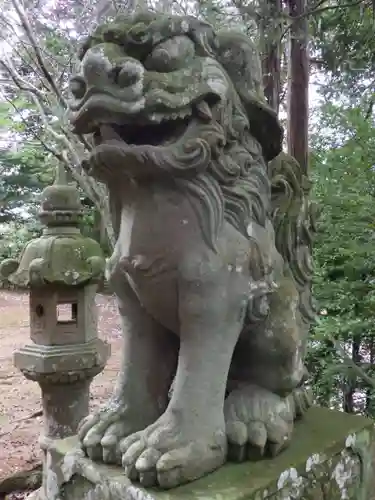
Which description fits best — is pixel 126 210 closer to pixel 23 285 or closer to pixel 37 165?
pixel 23 285

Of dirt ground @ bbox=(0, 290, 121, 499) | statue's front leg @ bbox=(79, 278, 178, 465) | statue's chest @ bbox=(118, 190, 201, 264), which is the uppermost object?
statue's chest @ bbox=(118, 190, 201, 264)

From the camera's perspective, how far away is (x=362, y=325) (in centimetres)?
230

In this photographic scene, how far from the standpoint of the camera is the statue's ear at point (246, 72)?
120 centimetres

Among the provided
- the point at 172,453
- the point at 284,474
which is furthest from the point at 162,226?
the point at 284,474

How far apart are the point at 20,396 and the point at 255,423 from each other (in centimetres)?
444

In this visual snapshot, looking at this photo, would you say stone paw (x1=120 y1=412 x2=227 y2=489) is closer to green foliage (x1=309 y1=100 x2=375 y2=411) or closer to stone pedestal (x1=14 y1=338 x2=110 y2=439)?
green foliage (x1=309 y1=100 x2=375 y2=411)

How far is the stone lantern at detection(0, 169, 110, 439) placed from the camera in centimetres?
266

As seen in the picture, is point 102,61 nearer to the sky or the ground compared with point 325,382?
nearer to the sky

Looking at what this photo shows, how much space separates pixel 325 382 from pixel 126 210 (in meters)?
1.88

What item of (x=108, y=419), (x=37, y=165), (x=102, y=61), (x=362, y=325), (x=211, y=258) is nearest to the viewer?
(x=102, y=61)

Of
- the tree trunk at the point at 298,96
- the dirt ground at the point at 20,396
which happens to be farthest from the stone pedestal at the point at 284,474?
the dirt ground at the point at 20,396

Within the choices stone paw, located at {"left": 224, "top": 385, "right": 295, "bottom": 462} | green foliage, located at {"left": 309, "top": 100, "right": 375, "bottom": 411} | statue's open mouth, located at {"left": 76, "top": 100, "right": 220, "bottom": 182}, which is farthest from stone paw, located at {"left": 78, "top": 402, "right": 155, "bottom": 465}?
green foliage, located at {"left": 309, "top": 100, "right": 375, "bottom": 411}

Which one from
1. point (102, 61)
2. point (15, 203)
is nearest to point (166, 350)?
point (102, 61)

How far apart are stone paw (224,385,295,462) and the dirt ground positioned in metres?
2.66
